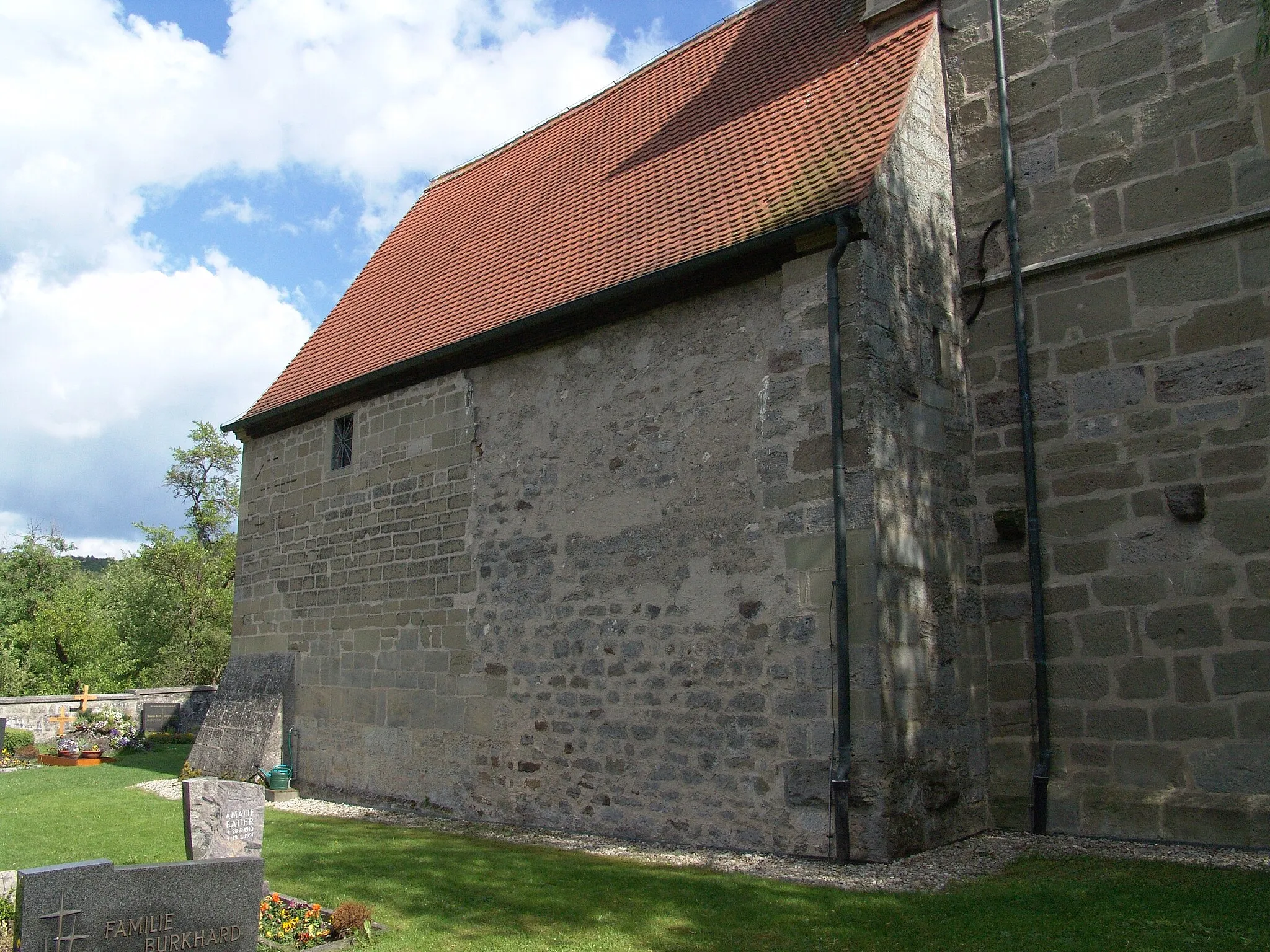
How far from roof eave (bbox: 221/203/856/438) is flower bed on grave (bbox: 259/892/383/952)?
546cm

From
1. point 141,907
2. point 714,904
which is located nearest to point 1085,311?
point 714,904

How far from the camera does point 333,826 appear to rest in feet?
32.3

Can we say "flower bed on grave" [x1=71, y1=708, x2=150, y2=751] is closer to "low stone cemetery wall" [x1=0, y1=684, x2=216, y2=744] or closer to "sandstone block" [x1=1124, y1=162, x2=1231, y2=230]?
"low stone cemetery wall" [x1=0, y1=684, x2=216, y2=744]

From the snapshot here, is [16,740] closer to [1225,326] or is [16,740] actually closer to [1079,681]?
[1079,681]

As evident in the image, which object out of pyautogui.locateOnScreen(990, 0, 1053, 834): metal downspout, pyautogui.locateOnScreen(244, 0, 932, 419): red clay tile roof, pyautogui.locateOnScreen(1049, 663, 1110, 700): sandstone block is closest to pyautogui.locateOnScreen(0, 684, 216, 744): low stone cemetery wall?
pyautogui.locateOnScreen(244, 0, 932, 419): red clay tile roof

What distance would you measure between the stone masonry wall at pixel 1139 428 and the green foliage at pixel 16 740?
17.2 meters

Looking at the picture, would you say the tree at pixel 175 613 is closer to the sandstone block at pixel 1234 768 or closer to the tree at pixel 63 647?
the tree at pixel 63 647

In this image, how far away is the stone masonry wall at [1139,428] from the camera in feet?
24.1

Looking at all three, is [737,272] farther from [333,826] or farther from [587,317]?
[333,826]

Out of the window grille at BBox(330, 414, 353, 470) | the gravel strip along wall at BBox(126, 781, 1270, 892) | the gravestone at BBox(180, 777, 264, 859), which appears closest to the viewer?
the gravestone at BBox(180, 777, 264, 859)

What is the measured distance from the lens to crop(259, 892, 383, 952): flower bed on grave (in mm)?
5500

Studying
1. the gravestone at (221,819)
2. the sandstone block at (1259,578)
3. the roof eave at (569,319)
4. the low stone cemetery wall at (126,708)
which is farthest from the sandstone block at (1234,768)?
the low stone cemetery wall at (126,708)

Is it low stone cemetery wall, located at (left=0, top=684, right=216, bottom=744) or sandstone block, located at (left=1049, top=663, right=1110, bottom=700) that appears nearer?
sandstone block, located at (left=1049, top=663, right=1110, bottom=700)

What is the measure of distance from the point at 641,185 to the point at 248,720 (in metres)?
8.35
